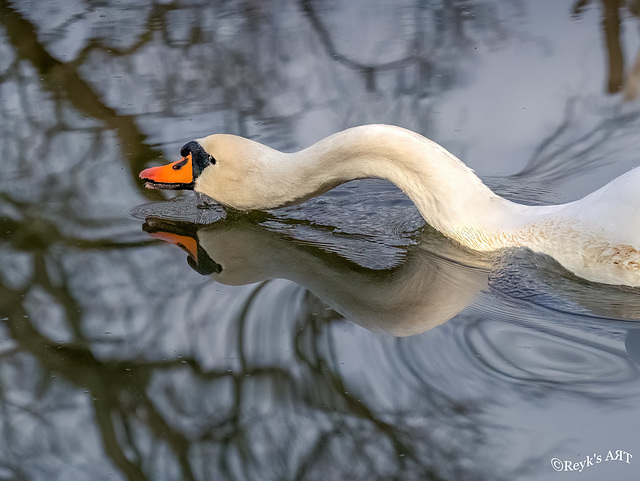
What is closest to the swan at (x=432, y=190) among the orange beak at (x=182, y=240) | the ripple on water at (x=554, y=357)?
the orange beak at (x=182, y=240)

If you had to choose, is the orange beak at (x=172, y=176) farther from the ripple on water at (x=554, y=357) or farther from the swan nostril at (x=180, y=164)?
the ripple on water at (x=554, y=357)

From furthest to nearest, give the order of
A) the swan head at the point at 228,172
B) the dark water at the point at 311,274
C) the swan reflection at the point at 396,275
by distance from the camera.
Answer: the swan head at the point at 228,172, the swan reflection at the point at 396,275, the dark water at the point at 311,274

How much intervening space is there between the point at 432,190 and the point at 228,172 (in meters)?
0.99

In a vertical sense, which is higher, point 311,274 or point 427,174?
point 427,174

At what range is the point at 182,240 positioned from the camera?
14.0 feet

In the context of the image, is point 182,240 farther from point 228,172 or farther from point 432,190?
point 432,190

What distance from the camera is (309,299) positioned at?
143 inches

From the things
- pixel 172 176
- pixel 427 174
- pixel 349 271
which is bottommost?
pixel 349 271

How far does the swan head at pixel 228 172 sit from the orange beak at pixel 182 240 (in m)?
0.24

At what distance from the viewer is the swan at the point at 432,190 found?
3.47 metres

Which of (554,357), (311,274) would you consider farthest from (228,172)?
(554,357)

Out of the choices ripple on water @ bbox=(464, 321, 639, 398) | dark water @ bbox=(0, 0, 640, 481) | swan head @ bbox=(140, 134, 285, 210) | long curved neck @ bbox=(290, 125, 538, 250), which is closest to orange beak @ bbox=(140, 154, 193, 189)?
swan head @ bbox=(140, 134, 285, 210)

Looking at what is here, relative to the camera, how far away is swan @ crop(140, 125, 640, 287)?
3.47m

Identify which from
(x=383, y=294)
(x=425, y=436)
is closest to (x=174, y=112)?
(x=383, y=294)
